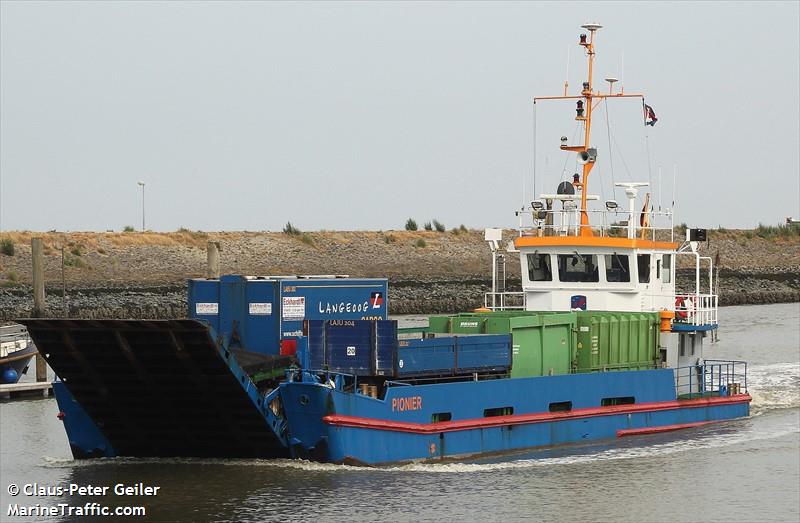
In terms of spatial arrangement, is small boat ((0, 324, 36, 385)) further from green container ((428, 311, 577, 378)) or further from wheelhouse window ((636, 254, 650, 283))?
wheelhouse window ((636, 254, 650, 283))

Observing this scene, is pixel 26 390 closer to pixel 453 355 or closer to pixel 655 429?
pixel 453 355

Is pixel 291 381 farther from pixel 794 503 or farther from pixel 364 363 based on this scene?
pixel 794 503

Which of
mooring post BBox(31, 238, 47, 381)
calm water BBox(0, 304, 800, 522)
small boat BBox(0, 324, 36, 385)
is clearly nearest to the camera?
calm water BBox(0, 304, 800, 522)

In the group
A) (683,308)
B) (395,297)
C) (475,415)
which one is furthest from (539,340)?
(395,297)

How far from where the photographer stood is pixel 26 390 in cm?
3603

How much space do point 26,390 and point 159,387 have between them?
564 inches

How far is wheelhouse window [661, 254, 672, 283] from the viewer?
31.7 metres

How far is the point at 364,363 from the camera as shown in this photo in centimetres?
2400

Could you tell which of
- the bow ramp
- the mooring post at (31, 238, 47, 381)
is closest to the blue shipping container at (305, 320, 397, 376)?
the bow ramp

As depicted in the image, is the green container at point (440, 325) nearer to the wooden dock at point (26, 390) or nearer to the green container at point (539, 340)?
the green container at point (539, 340)

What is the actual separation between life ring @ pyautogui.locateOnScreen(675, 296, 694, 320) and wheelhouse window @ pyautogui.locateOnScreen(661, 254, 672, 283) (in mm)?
669

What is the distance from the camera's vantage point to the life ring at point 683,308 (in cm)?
3056

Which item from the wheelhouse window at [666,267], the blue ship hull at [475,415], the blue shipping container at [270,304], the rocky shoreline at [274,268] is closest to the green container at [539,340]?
the blue ship hull at [475,415]

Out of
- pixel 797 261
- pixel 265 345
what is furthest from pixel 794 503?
pixel 797 261
